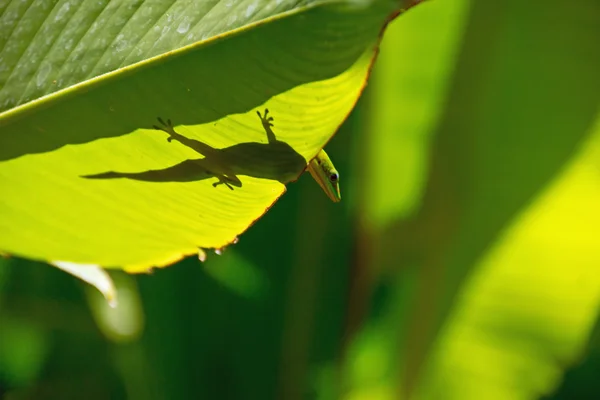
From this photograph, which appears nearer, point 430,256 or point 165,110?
point 165,110

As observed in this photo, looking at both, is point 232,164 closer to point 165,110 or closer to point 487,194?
point 165,110

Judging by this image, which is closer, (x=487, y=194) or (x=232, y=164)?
(x=232, y=164)

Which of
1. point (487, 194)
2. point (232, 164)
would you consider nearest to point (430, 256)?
point (487, 194)

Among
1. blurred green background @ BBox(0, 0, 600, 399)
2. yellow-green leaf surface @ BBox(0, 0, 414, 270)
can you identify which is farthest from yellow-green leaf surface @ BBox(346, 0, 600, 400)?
yellow-green leaf surface @ BBox(0, 0, 414, 270)

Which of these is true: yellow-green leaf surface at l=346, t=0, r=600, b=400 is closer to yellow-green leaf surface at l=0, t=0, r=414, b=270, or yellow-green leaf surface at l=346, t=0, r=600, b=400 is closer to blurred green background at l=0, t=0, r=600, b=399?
blurred green background at l=0, t=0, r=600, b=399

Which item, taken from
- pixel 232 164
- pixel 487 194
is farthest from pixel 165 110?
pixel 487 194

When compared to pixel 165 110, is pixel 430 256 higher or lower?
lower

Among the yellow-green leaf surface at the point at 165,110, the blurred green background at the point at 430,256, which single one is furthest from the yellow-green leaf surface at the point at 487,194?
the yellow-green leaf surface at the point at 165,110

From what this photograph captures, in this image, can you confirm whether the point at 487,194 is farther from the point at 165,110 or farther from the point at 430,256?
the point at 165,110

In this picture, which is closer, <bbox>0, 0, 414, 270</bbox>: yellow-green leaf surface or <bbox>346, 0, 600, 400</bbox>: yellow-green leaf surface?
<bbox>0, 0, 414, 270</bbox>: yellow-green leaf surface
